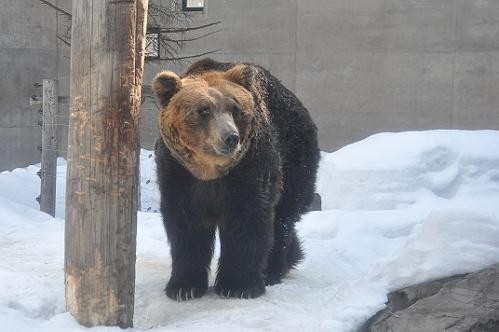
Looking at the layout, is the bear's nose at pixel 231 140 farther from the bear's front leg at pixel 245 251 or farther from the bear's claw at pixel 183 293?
the bear's claw at pixel 183 293

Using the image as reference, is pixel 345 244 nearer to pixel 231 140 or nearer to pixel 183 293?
pixel 183 293

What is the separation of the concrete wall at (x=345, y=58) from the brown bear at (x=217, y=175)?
23.7 feet

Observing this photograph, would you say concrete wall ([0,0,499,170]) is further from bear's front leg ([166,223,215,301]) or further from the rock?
the rock

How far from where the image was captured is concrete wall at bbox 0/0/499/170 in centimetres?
1134

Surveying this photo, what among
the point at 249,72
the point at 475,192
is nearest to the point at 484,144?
the point at 475,192

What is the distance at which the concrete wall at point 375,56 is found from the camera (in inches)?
446

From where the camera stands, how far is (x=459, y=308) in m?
3.64

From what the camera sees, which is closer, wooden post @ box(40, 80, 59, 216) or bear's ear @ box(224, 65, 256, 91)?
bear's ear @ box(224, 65, 256, 91)

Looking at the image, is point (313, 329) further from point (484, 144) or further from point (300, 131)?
point (484, 144)

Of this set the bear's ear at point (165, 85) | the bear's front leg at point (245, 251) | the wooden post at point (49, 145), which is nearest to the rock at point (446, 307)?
the bear's front leg at point (245, 251)

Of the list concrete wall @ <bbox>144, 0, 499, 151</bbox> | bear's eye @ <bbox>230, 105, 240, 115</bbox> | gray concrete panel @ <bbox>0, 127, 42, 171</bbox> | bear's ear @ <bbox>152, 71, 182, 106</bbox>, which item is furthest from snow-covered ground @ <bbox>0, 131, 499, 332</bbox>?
concrete wall @ <bbox>144, 0, 499, 151</bbox>

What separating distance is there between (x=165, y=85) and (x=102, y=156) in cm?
73

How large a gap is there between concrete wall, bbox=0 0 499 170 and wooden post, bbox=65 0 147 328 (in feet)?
26.2

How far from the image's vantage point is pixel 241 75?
447 cm
